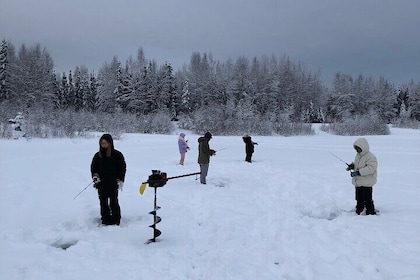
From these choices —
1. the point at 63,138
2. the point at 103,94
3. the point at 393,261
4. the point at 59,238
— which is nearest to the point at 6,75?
the point at 103,94

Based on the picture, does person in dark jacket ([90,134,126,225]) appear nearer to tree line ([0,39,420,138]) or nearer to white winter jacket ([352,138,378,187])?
white winter jacket ([352,138,378,187])

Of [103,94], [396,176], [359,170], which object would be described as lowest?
[396,176]

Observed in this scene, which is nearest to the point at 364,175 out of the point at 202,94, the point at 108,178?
the point at 108,178

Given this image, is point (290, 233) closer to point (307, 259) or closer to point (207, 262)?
point (307, 259)

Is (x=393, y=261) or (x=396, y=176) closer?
(x=393, y=261)

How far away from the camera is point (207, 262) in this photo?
508 cm

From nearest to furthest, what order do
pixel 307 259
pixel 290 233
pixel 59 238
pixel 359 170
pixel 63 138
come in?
pixel 307 259 → pixel 59 238 → pixel 290 233 → pixel 359 170 → pixel 63 138

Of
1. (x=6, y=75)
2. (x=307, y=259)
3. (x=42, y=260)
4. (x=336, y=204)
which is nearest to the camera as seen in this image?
(x=42, y=260)

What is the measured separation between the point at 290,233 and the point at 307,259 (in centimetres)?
128

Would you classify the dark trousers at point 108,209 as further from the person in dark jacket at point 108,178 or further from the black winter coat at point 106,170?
the black winter coat at point 106,170

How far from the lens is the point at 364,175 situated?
24.8 feet

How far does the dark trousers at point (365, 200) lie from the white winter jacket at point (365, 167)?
0.46 feet

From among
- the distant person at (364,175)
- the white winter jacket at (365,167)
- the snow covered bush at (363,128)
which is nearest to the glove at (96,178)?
the distant person at (364,175)

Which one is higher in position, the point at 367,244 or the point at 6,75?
the point at 6,75
